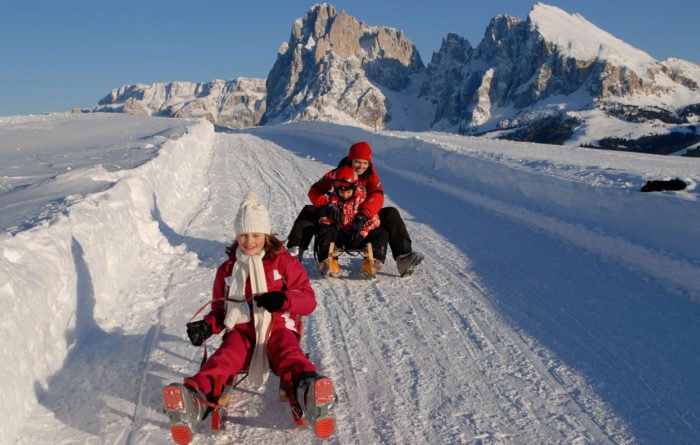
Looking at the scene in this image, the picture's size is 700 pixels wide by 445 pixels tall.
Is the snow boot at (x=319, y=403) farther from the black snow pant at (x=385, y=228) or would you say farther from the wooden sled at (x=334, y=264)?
the black snow pant at (x=385, y=228)

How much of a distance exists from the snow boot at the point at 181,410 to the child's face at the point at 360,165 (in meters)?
3.49

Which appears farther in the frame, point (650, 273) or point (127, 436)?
point (650, 273)

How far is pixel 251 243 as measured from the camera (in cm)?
322

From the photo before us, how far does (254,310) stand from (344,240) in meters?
2.46

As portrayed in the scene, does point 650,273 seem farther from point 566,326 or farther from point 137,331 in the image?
point 137,331

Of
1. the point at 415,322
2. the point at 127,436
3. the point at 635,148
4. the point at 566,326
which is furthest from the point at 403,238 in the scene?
the point at 635,148

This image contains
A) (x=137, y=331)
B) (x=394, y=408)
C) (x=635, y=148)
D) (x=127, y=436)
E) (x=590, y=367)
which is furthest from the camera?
(x=635, y=148)

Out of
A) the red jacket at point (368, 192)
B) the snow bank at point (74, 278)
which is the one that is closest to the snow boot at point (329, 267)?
the red jacket at point (368, 192)

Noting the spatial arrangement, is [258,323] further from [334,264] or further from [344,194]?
[344,194]

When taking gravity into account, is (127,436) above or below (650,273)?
below

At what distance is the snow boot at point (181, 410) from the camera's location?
8.14ft

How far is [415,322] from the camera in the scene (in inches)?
167

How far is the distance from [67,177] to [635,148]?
132m

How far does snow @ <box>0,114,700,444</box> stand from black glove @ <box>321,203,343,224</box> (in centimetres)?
66
